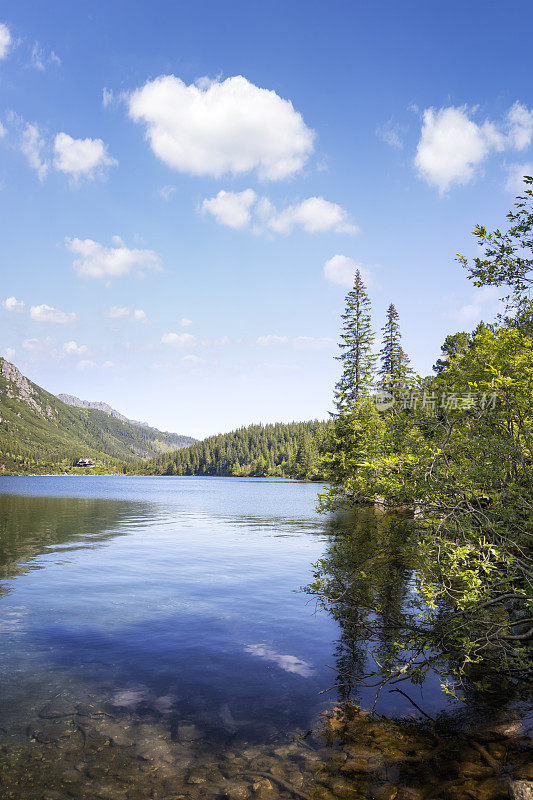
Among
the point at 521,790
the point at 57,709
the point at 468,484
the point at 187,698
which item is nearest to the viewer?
the point at 521,790

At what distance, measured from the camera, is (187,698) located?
11000 mm

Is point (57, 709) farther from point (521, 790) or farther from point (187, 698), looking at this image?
point (521, 790)

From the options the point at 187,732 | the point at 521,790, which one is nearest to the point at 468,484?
the point at 521,790

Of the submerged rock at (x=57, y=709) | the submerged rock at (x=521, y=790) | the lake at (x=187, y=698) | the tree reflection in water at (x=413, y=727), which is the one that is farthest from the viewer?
the submerged rock at (x=57, y=709)

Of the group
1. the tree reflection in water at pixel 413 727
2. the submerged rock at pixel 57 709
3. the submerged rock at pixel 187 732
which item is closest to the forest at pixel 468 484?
the tree reflection in water at pixel 413 727

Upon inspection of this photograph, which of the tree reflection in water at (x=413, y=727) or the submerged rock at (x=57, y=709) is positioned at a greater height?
the tree reflection in water at (x=413, y=727)

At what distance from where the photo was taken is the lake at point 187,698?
7.82 meters

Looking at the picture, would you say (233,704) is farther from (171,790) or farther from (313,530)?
(313,530)

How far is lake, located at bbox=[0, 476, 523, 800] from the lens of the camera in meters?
7.82

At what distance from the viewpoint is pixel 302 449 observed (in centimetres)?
17812

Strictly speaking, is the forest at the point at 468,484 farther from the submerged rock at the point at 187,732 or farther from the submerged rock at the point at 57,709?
the submerged rock at the point at 57,709

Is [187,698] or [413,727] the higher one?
[413,727]

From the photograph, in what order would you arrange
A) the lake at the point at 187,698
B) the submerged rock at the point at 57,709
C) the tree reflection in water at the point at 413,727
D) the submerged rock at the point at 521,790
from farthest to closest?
the submerged rock at the point at 57,709 → the lake at the point at 187,698 → the tree reflection in water at the point at 413,727 → the submerged rock at the point at 521,790

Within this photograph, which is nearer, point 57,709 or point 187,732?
point 187,732
